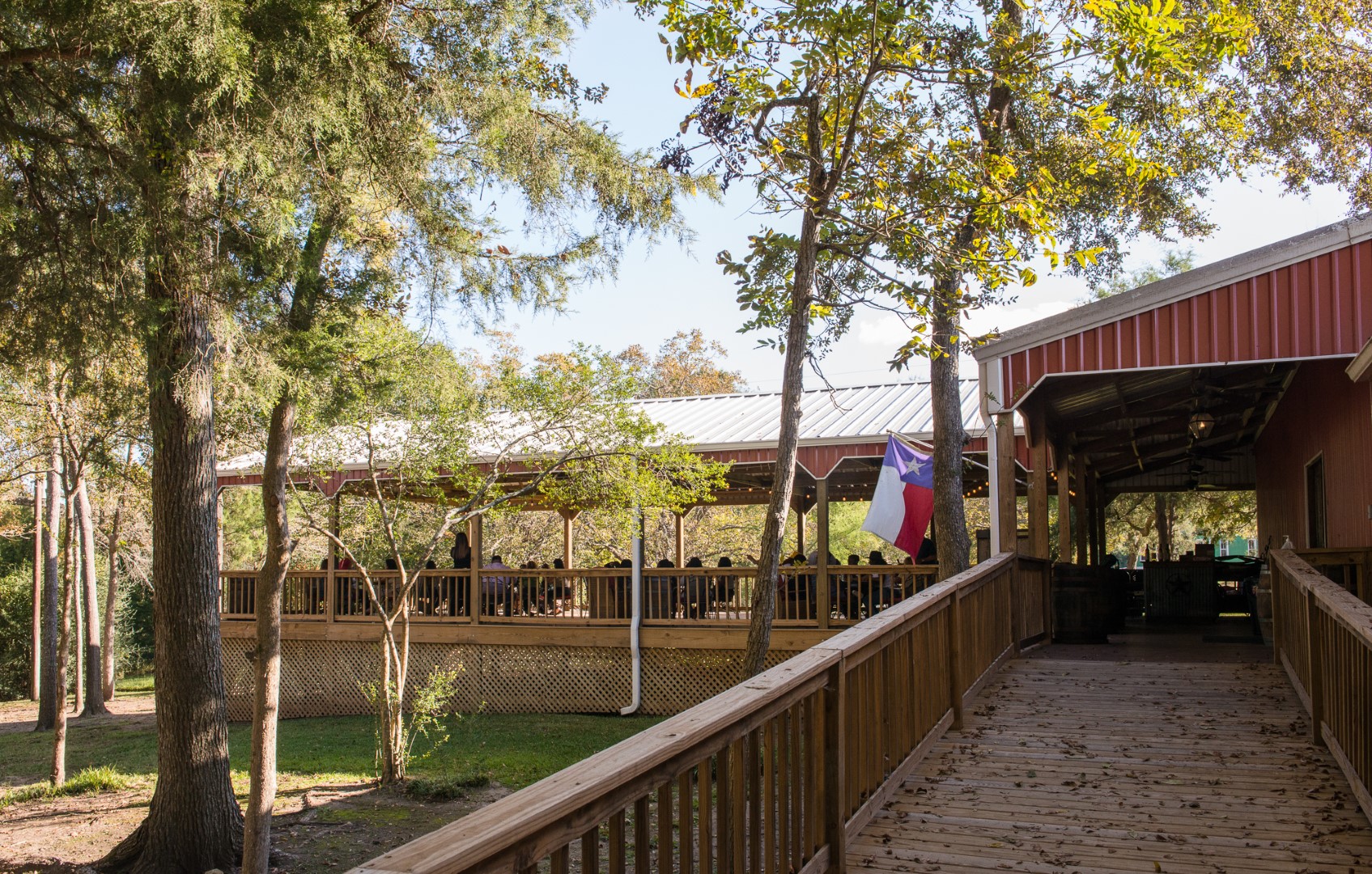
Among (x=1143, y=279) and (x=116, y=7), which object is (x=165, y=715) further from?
(x=1143, y=279)

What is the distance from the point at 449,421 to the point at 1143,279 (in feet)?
92.1

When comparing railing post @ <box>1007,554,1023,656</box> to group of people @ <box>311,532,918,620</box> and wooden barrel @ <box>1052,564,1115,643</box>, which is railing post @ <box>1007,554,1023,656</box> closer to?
wooden barrel @ <box>1052,564,1115,643</box>

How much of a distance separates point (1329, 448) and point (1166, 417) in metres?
3.96

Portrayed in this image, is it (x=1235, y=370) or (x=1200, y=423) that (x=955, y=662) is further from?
(x=1200, y=423)

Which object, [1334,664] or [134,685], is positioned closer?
[1334,664]

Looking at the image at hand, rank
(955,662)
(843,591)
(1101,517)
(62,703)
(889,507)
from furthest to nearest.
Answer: (1101,517)
(843,591)
(62,703)
(889,507)
(955,662)

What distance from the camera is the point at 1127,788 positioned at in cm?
558

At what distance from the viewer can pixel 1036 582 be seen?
422 inches

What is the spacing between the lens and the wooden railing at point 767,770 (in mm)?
2152

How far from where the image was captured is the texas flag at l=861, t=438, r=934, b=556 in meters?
12.0

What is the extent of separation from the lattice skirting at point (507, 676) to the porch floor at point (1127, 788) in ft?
23.7

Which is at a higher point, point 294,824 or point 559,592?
point 559,592

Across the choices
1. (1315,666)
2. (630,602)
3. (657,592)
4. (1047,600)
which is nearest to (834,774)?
(1315,666)

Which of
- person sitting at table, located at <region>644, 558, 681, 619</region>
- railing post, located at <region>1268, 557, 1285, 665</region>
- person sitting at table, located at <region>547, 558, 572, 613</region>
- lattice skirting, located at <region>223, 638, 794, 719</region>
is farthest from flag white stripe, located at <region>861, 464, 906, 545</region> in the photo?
person sitting at table, located at <region>547, 558, 572, 613</region>
